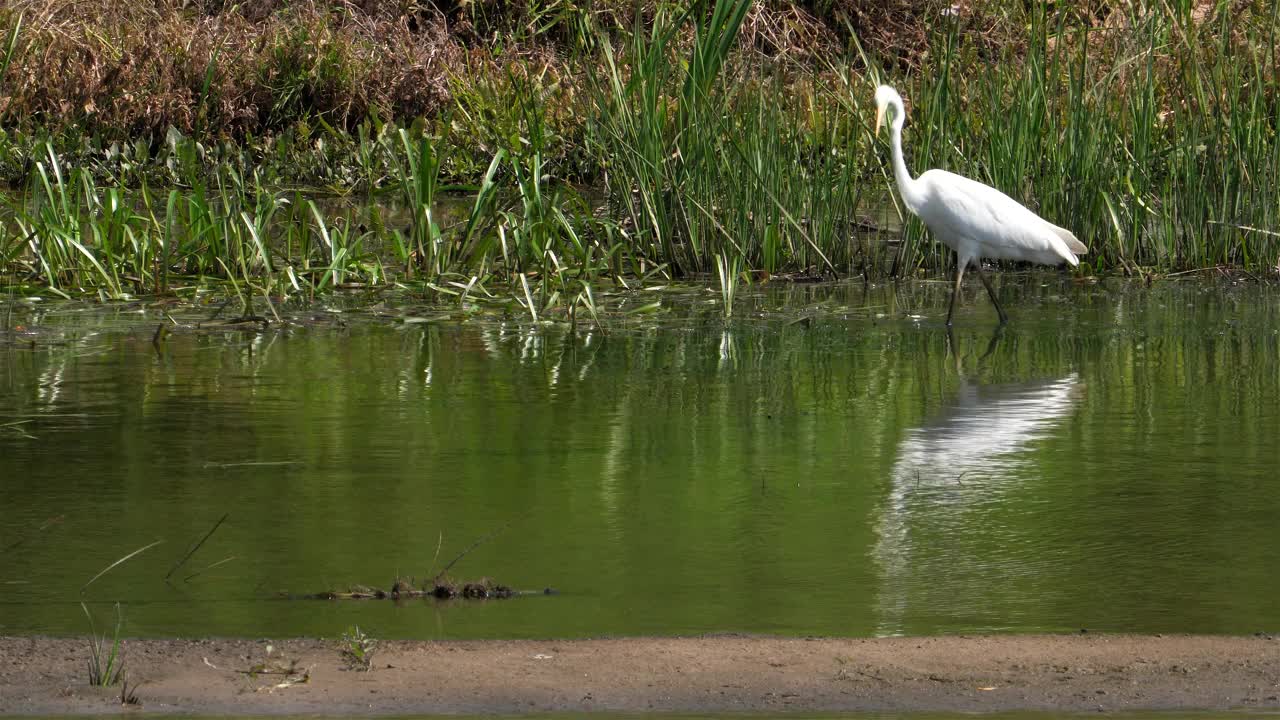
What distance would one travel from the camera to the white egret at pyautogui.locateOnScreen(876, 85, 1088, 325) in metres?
9.01

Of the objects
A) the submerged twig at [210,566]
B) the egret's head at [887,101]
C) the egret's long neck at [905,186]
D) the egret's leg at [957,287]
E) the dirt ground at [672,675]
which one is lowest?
the dirt ground at [672,675]

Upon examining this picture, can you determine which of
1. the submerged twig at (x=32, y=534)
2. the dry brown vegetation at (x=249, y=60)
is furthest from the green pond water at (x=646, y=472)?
the dry brown vegetation at (x=249, y=60)

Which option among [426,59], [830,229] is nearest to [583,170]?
[426,59]

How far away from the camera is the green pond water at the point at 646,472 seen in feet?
12.4

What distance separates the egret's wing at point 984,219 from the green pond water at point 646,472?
0.60m

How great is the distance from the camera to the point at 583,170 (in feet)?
49.4

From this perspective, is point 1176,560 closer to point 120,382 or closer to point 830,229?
point 120,382

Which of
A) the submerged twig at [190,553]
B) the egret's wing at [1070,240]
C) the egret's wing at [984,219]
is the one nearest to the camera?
the submerged twig at [190,553]

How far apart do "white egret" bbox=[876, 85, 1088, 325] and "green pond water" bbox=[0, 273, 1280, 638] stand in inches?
23.4

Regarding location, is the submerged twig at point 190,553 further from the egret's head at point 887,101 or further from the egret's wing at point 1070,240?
the egret's wing at point 1070,240

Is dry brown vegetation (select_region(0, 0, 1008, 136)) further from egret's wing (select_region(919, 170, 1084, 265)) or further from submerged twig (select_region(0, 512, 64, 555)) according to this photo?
submerged twig (select_region(0, 512, 64, 555))

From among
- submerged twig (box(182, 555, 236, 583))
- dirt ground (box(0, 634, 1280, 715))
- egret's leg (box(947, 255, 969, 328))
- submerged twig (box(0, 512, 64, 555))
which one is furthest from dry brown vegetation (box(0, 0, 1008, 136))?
dirt ground (box(0, 634, 1280, 715))

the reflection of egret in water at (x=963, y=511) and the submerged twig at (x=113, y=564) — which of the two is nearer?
the reflection of egret in water at (x=963, y=511)

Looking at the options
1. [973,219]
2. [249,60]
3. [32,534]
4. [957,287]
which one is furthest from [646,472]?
[249,60]
